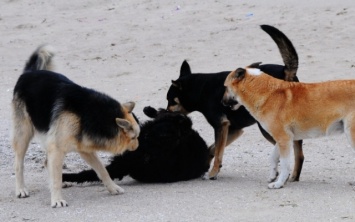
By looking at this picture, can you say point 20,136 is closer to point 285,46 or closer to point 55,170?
point 55,170

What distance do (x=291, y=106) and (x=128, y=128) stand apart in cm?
157

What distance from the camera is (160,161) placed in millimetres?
8297

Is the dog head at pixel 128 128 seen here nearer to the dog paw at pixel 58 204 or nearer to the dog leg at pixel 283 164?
the dog paw at pixel 58 204

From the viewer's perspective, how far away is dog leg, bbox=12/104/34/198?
25.7 ft

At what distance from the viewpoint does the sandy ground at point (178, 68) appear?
7.03 metres

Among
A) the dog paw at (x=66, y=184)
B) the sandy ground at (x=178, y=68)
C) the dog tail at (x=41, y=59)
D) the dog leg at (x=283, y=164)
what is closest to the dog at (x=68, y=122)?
the sandy ground at (x=178, y=68)

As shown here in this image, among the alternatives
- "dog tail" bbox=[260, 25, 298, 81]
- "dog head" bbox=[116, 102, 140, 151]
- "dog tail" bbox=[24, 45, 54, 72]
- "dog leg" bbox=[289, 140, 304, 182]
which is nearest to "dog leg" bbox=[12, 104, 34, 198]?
"dog tail" bbox=[24, 45, 54, 72]

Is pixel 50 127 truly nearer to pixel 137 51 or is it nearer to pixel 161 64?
pixel 161 64

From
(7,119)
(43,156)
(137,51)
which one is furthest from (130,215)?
(137,51)

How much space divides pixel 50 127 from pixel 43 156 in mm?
2351

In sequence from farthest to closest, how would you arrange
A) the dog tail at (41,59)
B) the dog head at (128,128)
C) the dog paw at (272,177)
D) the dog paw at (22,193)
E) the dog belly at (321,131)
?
1. the dog tail at (41,59)
2. the dog paw at (272,177)
3. the dog paw at (22,193)
4. the dog belly at (321,131)
5. the dog head at (128,128)

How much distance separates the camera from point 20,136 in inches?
312

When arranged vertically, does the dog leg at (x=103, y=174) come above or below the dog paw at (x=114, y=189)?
above

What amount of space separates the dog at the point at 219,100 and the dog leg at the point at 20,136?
1.91 meters
